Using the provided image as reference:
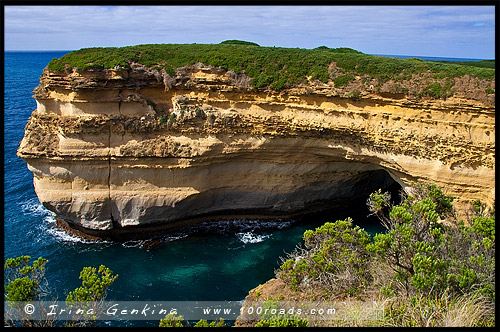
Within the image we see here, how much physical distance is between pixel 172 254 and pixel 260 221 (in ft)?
23.0

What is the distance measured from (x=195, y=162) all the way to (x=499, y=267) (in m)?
17.9

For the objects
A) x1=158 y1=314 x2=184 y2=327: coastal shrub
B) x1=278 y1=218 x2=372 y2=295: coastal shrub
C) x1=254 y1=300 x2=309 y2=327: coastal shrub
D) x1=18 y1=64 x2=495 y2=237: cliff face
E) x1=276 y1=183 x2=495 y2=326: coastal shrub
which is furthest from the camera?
x1=18 y1=64 x2=495 y2=237: cliff face

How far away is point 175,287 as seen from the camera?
21125mm

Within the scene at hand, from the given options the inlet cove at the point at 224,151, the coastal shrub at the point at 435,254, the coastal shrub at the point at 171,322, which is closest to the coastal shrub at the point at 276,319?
the coastal shrub at the point at 171,322

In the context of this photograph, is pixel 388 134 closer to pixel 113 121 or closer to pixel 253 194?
pixel 253 194

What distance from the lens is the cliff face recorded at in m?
22.5

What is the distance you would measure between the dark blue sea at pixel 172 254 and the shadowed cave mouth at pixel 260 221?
0.13 metres

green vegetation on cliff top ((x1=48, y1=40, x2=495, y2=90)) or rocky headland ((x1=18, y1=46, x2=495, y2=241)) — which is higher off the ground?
green vegetation on cliff top ((x1=48, y1=40, x2=495, y2=90))

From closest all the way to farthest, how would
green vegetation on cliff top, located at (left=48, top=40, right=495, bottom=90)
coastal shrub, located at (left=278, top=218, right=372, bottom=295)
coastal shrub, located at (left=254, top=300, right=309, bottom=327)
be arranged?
1. coastal shrub, located at (left=254, top=300, right=309, bottom=327)
2. coastal shrub, located at (left=278, top=218, right=372, bottom=295)
3. green vegetation on cliff top, located at (left=48, top=40, right=495, bottom=90)

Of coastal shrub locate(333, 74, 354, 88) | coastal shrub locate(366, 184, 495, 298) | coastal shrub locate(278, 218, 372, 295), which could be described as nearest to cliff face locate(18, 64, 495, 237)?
coastal shrub locate(333, 74, 354, 88)

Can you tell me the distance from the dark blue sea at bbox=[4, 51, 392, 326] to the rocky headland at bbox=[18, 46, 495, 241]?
1.82m

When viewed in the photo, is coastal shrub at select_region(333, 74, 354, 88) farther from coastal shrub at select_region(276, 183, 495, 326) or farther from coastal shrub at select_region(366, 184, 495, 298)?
coastal shrub at select_region(366, 184, 495, 298)

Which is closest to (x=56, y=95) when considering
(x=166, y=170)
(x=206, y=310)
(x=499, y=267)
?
(x=166, y=170)
